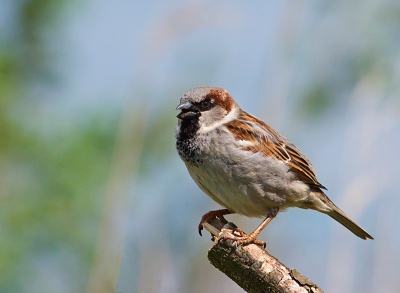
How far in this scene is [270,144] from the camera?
304cm

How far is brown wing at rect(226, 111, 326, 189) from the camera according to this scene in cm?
296

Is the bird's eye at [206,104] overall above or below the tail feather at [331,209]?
above

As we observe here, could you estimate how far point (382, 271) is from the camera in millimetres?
Answer: 3223

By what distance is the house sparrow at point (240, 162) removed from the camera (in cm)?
283

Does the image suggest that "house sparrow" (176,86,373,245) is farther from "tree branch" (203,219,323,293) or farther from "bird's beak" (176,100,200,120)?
"tree branch" (203,219,323,293)

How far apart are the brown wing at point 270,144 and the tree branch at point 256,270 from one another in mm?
740

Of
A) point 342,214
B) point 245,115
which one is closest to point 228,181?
point 245,115

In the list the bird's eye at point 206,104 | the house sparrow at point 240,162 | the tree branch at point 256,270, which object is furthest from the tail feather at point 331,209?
the tree branch at point 256,270

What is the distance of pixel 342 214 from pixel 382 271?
1.22 ft

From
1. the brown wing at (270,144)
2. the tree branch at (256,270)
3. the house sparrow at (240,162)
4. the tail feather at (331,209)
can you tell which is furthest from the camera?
the tail feather at (331,209)

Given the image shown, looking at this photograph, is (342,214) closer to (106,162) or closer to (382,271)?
(382,271)

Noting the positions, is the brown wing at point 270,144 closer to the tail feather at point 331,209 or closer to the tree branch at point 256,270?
the tail feather at point 331,209

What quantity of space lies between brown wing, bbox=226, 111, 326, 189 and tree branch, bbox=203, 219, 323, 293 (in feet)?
2.43

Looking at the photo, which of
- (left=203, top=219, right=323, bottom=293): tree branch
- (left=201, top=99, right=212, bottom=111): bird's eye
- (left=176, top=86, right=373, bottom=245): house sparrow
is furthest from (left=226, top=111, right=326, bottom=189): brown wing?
(left=203, top=219, right=323, bottom=293): tree branch
